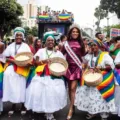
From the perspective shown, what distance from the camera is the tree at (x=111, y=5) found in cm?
5275

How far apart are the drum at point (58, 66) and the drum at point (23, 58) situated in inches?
18.0

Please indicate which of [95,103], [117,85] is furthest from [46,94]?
[117,85]

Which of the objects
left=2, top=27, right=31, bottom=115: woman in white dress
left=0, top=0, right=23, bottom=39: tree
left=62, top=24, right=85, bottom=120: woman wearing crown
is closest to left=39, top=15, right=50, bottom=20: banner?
left=0, top=0, right=23, bottom=39: tree

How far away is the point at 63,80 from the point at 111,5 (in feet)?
165

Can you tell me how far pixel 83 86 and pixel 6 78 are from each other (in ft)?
5.20

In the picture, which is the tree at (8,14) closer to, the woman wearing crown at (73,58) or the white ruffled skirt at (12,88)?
the white ruffled skirt at (12,88)

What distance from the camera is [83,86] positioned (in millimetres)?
6410

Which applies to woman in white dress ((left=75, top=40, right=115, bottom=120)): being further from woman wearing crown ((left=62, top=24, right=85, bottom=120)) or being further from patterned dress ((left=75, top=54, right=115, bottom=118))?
woman wearing crown ((left=62, top=24, right=85, bottom=120))

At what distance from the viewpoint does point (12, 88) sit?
255 inches

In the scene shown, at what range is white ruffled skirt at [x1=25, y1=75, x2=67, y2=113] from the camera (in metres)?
6.01

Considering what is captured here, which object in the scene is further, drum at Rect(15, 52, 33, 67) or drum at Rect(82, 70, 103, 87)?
drum at Rect(15, 52, 33, 67)

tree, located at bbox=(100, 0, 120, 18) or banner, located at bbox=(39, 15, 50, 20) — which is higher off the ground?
tree, located at bbox=(100, 0, 120, 18)

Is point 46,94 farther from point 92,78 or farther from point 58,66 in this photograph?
point 92,78

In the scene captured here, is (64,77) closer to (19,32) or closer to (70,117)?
(70,117)
